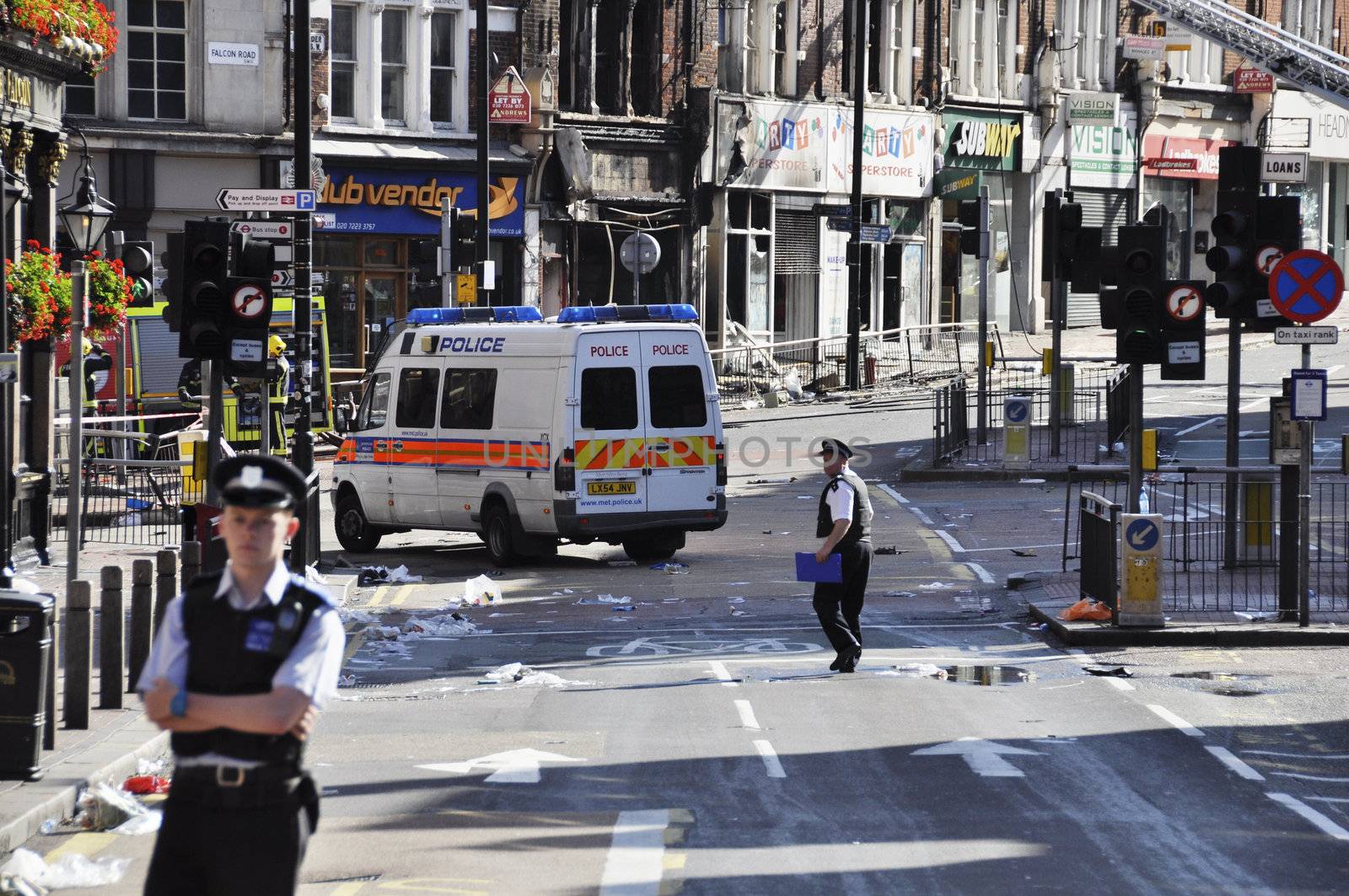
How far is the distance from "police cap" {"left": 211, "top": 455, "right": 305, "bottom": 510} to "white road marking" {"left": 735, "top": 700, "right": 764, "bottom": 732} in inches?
242

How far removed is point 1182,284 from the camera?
1611 centimetres

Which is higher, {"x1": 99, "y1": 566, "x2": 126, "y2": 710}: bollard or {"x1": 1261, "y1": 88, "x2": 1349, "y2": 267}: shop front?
{"x1": 1261, "y1": 88, "x2": 1349, "y2": 267}: shop front

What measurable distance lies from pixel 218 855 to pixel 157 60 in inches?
1218

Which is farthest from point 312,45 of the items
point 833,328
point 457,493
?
point 457,493

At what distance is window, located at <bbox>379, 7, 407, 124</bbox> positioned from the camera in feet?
123

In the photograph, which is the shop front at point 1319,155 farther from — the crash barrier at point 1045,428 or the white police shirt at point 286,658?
the white police shirt at point 286,658

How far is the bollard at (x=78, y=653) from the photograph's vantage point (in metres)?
10.6

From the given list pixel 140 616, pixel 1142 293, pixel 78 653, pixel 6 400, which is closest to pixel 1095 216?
pixel 1142 293

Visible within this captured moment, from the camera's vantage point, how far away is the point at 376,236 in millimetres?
36844

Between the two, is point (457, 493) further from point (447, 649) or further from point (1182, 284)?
point (1182, 284)

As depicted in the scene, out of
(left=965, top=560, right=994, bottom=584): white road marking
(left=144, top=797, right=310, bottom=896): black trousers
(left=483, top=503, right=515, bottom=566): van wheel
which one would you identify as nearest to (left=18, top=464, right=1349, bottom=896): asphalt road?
(left=965, top=560, right=994, bottom=584): white road marking

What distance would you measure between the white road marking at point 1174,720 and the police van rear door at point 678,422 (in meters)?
7.93

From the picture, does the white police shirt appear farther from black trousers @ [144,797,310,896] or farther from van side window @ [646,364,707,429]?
van side window @ [646,364,707,429]

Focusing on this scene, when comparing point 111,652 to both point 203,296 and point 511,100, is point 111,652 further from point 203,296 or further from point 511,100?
point 511,100
